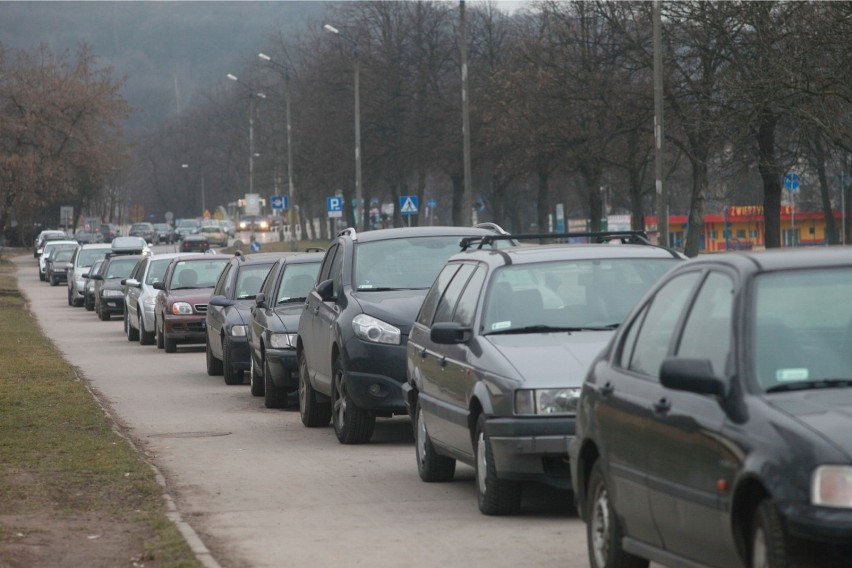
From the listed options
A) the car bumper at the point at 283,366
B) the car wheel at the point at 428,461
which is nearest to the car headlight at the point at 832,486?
the car wheel at the point at 428,461

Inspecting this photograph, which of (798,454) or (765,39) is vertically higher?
(765,39)

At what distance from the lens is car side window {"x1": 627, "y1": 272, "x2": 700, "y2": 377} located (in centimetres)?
675

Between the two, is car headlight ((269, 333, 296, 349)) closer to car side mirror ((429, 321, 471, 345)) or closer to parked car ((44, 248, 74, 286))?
car side mirror ((429, 321, 471, 345))

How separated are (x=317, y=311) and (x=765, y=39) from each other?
23414 millimetres

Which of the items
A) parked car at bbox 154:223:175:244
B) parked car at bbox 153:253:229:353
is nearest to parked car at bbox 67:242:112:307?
parked car at bbox 153:253:229:353

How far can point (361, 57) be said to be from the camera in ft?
242

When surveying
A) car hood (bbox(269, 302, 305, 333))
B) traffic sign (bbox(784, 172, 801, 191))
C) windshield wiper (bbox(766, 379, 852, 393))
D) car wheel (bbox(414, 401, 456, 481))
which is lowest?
car wheel (bbox(414, 401, 456, 481))

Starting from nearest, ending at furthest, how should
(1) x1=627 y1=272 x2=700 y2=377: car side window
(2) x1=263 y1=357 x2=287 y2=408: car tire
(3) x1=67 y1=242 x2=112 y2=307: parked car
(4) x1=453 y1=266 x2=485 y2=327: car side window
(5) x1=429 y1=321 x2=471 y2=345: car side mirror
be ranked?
(1) x1=627 y1=272 x2=700 y2=377: car side window → (5) x1=429 y1=321 x2=471 y2=345: car side mirror → (4) x1=453 y1=266 x2=485 y2=327: car side window → (2) x1=263 y1=357 x2=287 y2=408: car tire → (3) x1=67 y1=242 x2=112 y2=307: parked car

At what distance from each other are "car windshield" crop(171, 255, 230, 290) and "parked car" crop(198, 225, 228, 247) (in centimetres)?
7876

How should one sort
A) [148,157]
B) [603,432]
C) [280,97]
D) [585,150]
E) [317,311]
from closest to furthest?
[603,432] < [317,311] < [585,150] < [280,97] < [148,157]

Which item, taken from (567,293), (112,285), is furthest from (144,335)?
(567,293)

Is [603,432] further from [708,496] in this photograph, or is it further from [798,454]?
[798,454]

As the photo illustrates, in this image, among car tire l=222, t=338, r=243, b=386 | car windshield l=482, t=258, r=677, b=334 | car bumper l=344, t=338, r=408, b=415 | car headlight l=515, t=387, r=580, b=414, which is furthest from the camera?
car tire l=222, t=338, r=243, b=386

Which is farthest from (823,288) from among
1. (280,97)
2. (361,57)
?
(280,97)
